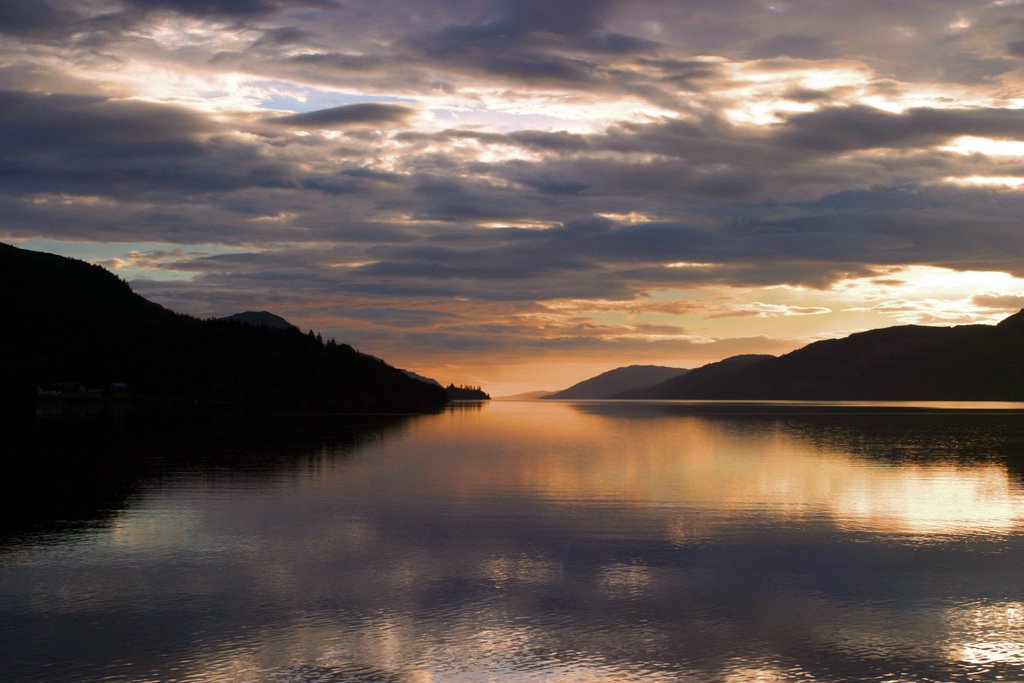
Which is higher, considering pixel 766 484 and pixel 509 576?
pixel 509 576

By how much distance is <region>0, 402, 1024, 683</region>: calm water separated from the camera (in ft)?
68.9

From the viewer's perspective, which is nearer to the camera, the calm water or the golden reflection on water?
the calm water

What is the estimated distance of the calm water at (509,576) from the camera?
21000mm

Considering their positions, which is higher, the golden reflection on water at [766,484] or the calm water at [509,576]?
the calm water at [509,576]

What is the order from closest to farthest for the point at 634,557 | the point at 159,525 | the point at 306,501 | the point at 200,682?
the point at 200,682 → the point at 634,557 → the point at 159,525 → the point at 306,501

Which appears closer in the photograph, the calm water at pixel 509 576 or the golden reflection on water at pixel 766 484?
the calm water at pixel 509 576

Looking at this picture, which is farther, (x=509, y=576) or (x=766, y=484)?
(x=766, y=484)

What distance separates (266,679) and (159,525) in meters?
21.7

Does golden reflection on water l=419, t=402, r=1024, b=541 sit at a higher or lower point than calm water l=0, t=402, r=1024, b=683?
lower

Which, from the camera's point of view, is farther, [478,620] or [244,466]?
[244,466]

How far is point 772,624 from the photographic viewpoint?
24.1m

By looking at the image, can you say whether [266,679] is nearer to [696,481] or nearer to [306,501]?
[306,501]

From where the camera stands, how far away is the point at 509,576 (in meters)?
29.8

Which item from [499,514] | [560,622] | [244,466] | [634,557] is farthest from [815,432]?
[560,622]
